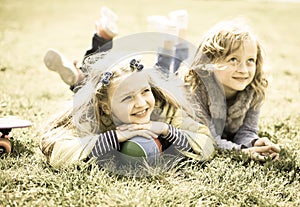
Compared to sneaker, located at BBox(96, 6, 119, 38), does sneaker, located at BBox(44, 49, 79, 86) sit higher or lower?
lower

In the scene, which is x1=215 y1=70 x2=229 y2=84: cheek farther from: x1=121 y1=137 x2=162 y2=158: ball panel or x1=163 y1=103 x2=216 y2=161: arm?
x1=121 y1=137 x2=162 y2=158: ball panel

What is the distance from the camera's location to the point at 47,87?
17.5 ft

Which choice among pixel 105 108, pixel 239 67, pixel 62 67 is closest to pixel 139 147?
pixel 105 108

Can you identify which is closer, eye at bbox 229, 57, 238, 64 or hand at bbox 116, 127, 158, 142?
hand at bbox 116, 127, 158, 142

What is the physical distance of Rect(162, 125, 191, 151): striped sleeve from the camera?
115 inches

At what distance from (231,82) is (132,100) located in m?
0.90

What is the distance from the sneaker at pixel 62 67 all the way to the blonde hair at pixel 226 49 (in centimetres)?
117

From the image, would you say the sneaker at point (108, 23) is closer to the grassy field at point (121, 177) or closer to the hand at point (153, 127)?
the grassy field at point (121, 177)

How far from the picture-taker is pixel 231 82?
3340 millimetres

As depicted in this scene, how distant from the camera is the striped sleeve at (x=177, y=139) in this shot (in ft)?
9.57

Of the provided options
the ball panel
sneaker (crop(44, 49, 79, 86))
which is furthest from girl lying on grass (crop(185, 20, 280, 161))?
sneaker (crop(44, 49, 79, 86))

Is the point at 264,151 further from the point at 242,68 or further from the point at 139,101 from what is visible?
the point at 139,101

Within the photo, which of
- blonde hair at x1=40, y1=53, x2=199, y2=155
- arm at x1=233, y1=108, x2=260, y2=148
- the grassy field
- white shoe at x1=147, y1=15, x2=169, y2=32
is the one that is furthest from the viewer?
white shoe at x1=147, y1=15, x2=169, y2=32

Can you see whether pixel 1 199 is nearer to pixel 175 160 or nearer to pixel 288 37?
pixel 175 160
